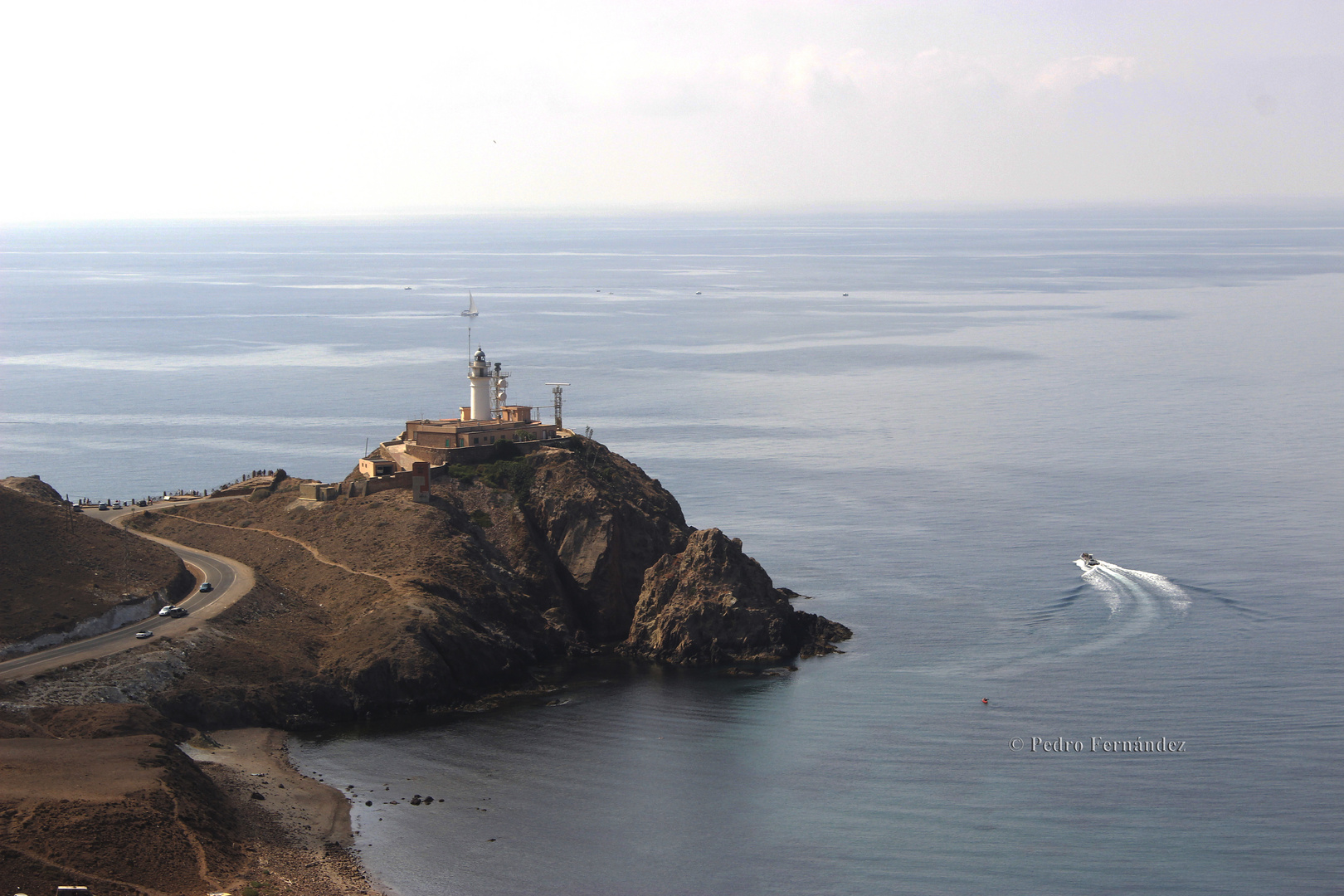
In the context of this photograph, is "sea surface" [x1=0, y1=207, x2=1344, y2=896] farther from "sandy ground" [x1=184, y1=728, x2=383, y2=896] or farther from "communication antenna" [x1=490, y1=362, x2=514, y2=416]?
"communication antenna" [x1=490, y1=362, x2=514, y2=416]

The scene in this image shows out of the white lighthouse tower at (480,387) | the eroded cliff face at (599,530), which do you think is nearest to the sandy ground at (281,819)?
the eroded cliff face at (599,530)

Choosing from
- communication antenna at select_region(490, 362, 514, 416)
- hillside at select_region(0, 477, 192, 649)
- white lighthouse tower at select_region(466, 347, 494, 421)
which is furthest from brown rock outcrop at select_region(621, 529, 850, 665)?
hillside at select_region(0, 477, 192, 649)

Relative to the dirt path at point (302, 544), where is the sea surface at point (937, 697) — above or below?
below

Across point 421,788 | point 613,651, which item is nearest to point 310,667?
point 421,788

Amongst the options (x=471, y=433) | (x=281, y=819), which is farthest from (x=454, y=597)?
(x=281, y=819)

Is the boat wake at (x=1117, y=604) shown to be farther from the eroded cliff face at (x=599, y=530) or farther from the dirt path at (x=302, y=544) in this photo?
the dirt path at (x=302, y=544)

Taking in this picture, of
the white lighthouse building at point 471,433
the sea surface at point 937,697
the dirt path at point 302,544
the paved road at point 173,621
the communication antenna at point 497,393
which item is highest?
the communication antenna at point 497,393

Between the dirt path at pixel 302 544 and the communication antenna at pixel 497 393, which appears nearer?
the dirt path at pixel 302 544
